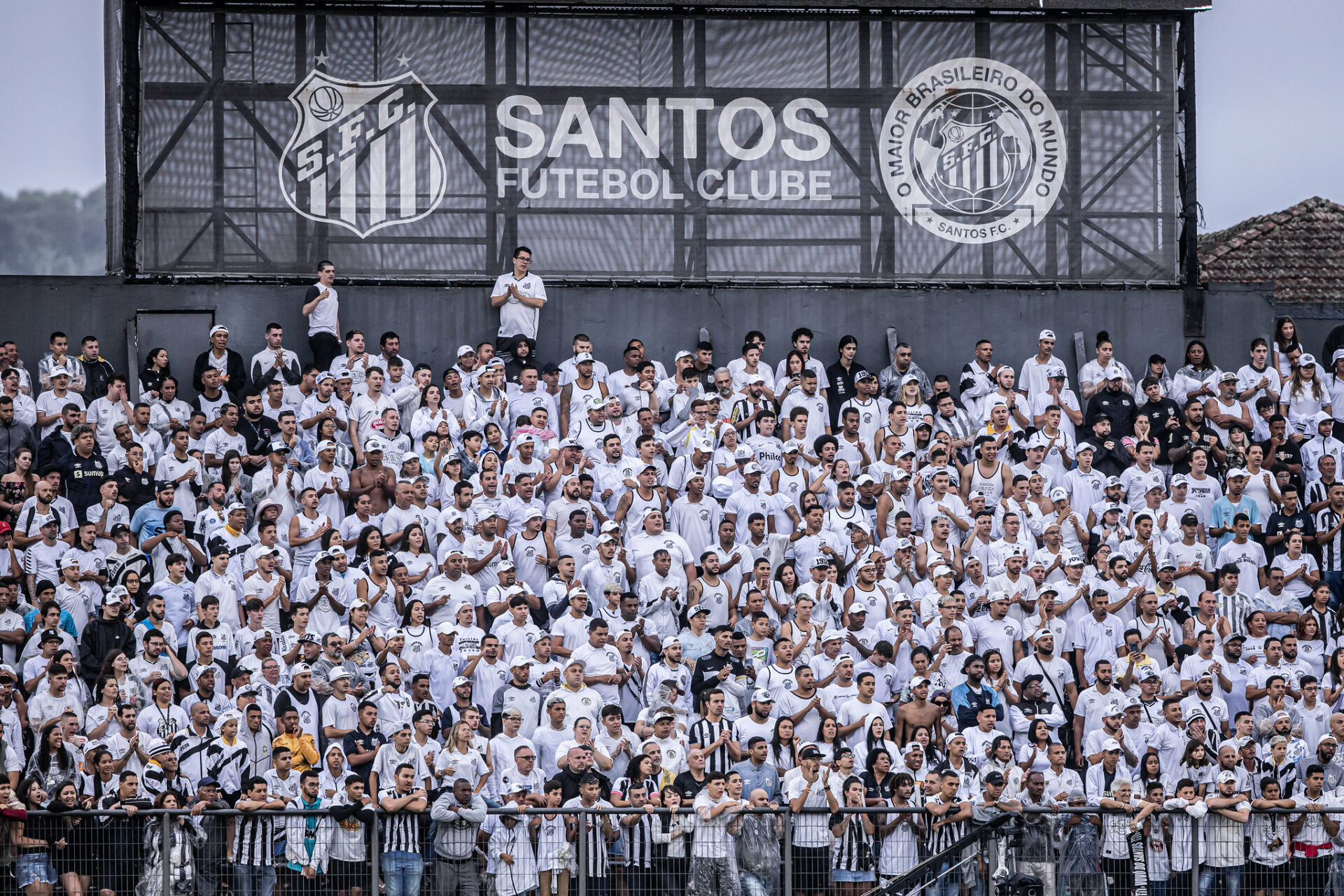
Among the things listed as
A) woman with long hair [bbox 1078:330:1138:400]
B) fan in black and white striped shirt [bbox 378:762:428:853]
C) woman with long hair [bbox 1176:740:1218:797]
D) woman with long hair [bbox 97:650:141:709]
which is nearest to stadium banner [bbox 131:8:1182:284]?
woman with long hair [bbox 1078:330:1138:400]

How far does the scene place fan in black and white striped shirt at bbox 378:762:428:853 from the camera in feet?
45.4

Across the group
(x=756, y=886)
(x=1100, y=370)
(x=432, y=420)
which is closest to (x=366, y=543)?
(x=432, y=420)

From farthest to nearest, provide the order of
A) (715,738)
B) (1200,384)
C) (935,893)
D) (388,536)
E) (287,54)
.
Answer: (287,54), (1200,384), (388,536), (715,738), (935,893)

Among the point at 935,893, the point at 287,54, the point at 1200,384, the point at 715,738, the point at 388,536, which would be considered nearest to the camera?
the point at 935,893

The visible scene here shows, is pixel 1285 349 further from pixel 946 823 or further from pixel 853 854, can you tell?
pixel 853 854

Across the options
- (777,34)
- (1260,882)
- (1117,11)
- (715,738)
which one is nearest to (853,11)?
(777,34)

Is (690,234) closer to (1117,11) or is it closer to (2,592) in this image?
(1117,11)

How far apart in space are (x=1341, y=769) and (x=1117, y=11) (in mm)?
10549

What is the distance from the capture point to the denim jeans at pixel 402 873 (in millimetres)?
13836

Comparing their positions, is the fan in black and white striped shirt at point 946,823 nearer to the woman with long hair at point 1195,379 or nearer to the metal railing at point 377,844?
the metal railing at point 377,844

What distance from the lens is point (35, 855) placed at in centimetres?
1361

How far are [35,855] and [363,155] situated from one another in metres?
10.6

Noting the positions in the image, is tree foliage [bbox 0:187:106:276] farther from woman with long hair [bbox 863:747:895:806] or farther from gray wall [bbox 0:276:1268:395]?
woman with long hair [bbox 863:747:895:806]

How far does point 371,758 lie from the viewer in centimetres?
1497
